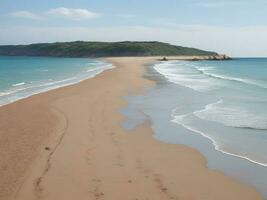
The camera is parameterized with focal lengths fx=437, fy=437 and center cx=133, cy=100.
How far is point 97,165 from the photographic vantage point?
10.5 meters

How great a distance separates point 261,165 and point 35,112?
10.8 meters

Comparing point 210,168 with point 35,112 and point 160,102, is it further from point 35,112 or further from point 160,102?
point 160,102

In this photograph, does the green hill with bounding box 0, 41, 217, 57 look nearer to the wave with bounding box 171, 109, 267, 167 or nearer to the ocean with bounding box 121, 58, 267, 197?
the ocean with bounding box 121, 58, 267, 197

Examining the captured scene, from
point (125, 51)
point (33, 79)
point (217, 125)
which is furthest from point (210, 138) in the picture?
point (125, 51)

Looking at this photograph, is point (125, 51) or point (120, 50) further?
point (120, 50)

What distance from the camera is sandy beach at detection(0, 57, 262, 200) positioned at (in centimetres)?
873

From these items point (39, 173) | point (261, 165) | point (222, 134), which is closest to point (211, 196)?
point (261, 165)

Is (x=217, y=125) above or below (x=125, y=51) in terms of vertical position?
above

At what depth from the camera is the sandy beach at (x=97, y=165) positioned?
8.73 meters

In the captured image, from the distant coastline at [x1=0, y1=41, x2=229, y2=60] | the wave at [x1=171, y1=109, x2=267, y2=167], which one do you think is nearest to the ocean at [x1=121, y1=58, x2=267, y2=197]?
the wave at [x1=171, y1=109, x2=267, y2=167]

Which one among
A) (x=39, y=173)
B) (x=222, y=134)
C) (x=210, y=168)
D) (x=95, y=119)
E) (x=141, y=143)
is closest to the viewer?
(x=39, y=173)

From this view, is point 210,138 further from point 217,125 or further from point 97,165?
point 97,165

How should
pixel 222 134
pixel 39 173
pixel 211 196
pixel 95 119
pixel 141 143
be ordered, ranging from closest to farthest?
pixel 211 196, pixel 39 173, pixel 141 143, pixel 222 134, pixel 95 119

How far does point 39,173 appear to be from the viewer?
986 centimetres
